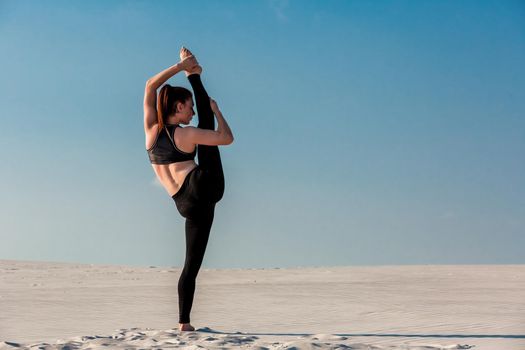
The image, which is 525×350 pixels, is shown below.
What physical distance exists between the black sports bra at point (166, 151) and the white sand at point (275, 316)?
1.56 m

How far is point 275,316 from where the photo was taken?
6957 mm

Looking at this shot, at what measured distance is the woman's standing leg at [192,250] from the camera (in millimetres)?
5770

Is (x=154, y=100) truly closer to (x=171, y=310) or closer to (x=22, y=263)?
(x=171, y=310)

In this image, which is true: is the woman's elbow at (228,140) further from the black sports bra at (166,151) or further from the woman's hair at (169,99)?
the woman's hair at (169,99)

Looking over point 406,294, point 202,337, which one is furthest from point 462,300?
point 202,337

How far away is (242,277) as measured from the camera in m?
13.4

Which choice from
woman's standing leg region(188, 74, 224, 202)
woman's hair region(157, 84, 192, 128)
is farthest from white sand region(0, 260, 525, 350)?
woman's hair region(157, 84, 192, 128)

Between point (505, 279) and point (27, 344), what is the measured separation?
10.2 metres

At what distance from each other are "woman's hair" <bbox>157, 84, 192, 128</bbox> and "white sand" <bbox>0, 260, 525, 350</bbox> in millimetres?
1995

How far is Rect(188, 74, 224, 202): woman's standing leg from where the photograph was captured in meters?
5.59

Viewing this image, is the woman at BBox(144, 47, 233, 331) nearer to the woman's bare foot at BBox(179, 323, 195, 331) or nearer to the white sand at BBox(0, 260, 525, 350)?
the woman's bare foot at BBox(179, 323, 195, 331)

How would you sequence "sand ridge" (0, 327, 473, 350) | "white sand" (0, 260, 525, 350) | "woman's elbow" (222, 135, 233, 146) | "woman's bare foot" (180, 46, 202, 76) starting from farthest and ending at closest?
"woman's bare foot" (180, 46, 202, 76)
"woman's elbow" (222, 135, 233, 146)
"white sand" (0, 260, 525, 350)
"sand ridge" (0, 327, 473, 350)

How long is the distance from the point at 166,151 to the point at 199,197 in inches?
20.9

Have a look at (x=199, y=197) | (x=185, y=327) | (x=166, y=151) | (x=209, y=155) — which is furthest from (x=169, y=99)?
(x=185, y=327)
